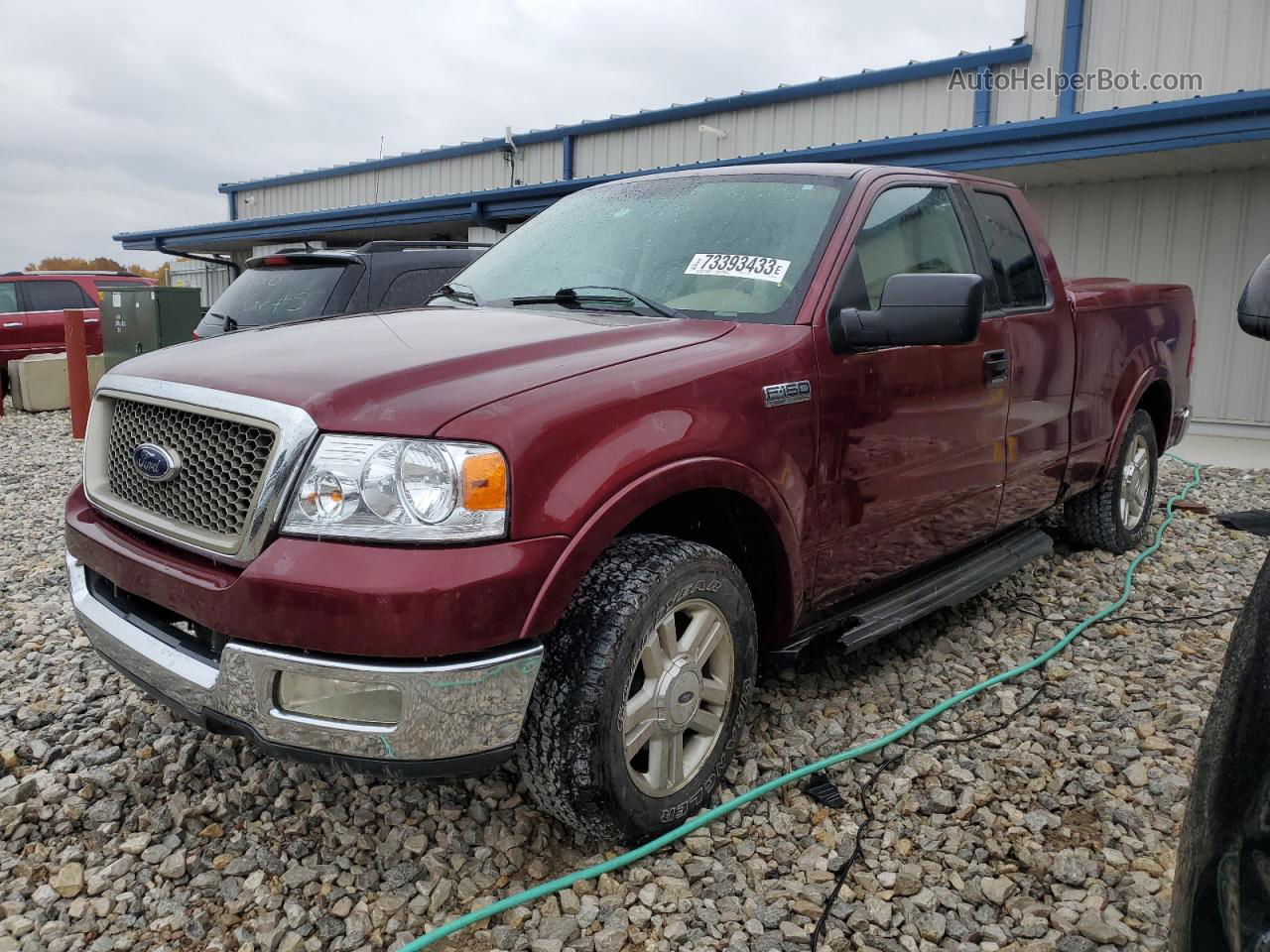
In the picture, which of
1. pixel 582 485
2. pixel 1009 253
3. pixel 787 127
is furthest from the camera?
pixel 787 127

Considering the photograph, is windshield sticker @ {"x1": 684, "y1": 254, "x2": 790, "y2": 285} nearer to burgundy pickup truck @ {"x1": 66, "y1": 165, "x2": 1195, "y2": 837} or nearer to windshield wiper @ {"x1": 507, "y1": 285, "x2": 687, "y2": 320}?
burgundy pickup truck @ {"x1": 66, "y1": 165, "x2": 1195, "y2": 837}

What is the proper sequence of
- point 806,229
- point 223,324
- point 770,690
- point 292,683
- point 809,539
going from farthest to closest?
1. point 223,324
2. point 770,690
3. point 806,229
4. point 809,539
5. point 292,683

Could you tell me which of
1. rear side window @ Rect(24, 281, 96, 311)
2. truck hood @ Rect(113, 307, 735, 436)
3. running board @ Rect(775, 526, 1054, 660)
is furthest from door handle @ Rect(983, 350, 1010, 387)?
rear side window @ Rect(24, 281, 96, 311)

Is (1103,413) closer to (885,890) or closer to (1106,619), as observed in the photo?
(1106,619)

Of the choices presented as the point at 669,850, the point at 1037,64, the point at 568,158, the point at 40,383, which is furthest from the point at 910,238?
the point at 40,383

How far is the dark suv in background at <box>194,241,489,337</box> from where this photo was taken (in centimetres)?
643

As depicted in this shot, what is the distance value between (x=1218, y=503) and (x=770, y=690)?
4.95 meters

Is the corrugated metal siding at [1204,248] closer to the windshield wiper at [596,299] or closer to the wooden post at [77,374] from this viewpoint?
the windshield wiper at [596,299]

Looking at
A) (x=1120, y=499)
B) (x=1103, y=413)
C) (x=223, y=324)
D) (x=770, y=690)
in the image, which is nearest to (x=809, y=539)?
(x=770, y=690)

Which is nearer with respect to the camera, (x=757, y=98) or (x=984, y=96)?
(x=984, y=96)

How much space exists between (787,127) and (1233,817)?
40.7 ft

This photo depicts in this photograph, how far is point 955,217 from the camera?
3.93m

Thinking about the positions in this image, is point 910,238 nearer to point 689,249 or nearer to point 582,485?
point 689,249

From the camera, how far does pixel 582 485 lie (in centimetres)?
232
